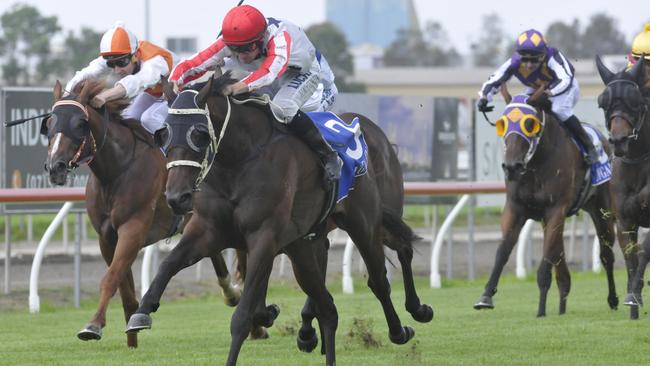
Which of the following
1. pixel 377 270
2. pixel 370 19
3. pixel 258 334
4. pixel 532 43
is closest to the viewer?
pixel 377 270

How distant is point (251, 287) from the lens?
6.55 m

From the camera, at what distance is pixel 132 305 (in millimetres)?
8562

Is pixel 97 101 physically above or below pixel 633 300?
above

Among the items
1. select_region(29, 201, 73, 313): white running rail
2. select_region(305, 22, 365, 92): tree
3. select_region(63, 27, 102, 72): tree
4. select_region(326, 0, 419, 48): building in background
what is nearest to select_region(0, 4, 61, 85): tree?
select_region(63, 27, 102, 72): tree

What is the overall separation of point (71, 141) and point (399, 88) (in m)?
52.8

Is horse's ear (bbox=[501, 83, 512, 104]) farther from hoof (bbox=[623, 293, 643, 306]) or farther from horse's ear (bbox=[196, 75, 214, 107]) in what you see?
horse's ear (bbox=[196, 75, 214, 107])

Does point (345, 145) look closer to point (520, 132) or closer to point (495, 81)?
point (520, 132)

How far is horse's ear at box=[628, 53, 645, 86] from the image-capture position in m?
9.23

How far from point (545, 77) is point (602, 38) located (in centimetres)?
7388

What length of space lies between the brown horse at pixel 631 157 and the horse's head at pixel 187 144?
3.57 meters

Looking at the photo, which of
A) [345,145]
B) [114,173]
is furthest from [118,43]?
[345,145]

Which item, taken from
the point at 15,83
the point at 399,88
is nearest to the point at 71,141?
the point at 15,83

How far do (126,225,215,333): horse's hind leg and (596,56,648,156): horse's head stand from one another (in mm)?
3496

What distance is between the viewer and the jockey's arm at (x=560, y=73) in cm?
1054
